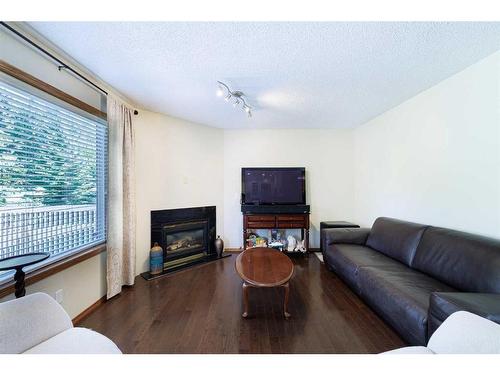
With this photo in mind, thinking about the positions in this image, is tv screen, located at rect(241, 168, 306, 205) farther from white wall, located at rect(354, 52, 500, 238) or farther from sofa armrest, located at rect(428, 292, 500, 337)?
sofa armrest, located at rect(428, 292, 500, 337)

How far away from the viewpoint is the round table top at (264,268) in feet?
5.56

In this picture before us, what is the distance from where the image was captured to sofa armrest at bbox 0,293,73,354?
33.2 inches

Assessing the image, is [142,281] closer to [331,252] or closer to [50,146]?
[50,146]

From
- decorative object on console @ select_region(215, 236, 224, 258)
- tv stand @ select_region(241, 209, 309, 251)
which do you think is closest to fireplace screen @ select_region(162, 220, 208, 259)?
decorative object on console @ select_region(215, 236, 224, 258)

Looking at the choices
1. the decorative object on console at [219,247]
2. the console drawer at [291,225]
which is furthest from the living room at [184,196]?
the console drawer at [291,225]

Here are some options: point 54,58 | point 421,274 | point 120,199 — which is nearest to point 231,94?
point 54,58

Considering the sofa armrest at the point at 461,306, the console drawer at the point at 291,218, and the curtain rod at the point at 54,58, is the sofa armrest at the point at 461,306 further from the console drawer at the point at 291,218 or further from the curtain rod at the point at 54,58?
the curtain rod at the point at 54,58

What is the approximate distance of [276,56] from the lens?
155cm

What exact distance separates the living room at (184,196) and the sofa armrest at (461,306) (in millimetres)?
10

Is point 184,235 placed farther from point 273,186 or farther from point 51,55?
point 51,55

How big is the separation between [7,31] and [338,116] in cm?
355

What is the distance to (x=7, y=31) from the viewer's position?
1200 millimetres

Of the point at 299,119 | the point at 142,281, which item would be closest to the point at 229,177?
the point at 299,119

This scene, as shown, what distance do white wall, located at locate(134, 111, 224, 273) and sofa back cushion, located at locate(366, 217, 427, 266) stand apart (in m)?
2.57
